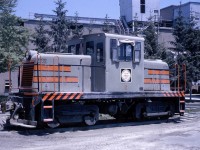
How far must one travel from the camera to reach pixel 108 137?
10.5m

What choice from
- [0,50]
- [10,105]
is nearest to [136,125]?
[10,105]

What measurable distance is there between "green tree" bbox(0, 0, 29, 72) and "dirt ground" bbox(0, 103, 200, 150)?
14.2 meters

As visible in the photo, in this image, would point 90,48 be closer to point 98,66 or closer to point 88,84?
point 98,66

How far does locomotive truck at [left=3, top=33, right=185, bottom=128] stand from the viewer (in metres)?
11.5

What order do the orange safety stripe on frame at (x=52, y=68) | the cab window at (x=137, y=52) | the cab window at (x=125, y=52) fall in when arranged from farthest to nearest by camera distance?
the cab window at (x=137, y=52) → the cab window at (x=125, y=52) → the orange safety stripe on frame at (x=52, y=68)

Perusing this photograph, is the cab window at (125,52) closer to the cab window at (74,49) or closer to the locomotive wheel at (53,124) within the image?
the cab window at (74,49)

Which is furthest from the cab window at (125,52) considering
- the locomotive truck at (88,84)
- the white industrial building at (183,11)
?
the white industrial building at (183,11)

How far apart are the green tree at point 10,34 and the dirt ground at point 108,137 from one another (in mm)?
14248

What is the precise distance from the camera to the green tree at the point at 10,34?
25.3 meters

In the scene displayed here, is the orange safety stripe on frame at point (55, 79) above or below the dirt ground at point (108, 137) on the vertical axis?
above

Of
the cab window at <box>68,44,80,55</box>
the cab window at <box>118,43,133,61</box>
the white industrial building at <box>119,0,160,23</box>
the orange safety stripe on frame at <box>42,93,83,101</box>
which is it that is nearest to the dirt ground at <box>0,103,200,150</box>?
the orange safety stripe on frame at <box>42,93,83,101</box>

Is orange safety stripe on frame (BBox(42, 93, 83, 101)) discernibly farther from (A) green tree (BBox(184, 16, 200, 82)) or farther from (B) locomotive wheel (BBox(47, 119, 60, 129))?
(A) green tree (BBox(184, 16, 200, 82))

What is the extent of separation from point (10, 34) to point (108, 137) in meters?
18.3

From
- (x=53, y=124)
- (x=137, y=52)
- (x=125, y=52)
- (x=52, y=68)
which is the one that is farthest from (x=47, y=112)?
(x=137, y=52)
